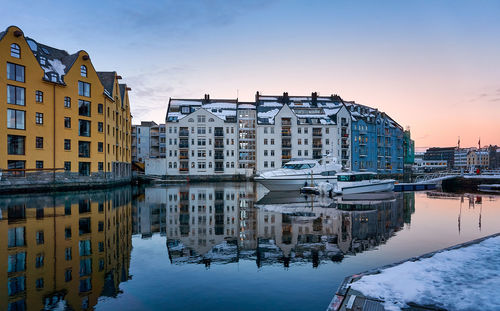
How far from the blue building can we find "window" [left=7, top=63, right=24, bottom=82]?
75629 millimetres

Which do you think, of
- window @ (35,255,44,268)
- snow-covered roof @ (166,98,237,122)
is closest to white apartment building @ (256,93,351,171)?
snow-covered roof @ (166,98,237,122)

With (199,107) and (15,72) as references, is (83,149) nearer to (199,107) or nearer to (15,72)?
(15,72)

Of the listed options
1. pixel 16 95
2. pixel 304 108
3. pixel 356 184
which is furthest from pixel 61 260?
pixel 304 108

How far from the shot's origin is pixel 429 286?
868cm

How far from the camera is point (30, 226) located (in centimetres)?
1867

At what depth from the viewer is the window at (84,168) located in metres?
51.0

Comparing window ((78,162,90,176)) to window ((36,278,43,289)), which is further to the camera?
window ((78,162,90,176))

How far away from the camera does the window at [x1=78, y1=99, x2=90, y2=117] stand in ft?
170

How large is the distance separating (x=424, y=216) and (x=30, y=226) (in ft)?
90.4

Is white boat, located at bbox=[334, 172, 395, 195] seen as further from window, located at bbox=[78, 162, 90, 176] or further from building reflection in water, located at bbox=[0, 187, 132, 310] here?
window, located at bbox=[78, 162, 90, 176]

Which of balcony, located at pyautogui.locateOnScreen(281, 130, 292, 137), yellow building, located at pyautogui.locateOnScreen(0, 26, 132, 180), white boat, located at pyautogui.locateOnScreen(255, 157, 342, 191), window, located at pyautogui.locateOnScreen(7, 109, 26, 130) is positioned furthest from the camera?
balcony, located at pyautogui.locateOnScreen(281, 130, 292, 137)

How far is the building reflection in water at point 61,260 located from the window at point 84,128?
3241cm

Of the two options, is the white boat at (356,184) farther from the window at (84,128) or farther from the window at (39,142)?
the window at (39,142)

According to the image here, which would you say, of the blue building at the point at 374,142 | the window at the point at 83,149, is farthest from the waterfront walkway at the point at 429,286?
the blue building at the point at 374,142
